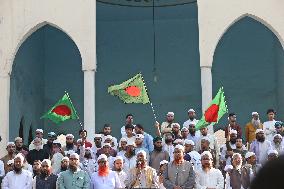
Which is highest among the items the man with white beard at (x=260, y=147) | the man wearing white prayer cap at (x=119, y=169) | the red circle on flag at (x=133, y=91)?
the red circle on flag at (x=133, y=91)

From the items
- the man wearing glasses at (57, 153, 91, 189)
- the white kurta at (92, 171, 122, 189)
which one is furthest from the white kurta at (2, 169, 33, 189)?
the white kurta at (92, 171, 122, 189)

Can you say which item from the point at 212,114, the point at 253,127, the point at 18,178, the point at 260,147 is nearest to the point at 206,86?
the point at 253,127

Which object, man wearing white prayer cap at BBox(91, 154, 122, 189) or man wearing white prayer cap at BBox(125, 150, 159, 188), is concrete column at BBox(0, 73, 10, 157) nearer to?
man wearing white prayer cap at BBox(91, 154, 122, 189)

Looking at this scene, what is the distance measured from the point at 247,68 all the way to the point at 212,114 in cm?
818

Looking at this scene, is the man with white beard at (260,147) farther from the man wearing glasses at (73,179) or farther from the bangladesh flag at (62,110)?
the bangladesh flag at (62,110)

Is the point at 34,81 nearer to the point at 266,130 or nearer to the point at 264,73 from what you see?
the point at 264,73

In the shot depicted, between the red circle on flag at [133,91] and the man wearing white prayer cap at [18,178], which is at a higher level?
the red circle on flag at [133,91]

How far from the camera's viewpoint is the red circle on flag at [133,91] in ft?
37.4

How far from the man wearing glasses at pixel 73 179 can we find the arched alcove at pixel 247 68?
1031 cm

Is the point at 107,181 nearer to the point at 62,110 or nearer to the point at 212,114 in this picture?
the point at 212,114

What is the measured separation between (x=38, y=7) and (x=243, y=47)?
7759 mm

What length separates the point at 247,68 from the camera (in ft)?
60.6

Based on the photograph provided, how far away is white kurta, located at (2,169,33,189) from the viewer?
28.2ft

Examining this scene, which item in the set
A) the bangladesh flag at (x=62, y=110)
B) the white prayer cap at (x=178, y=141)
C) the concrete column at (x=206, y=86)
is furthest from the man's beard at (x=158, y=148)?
the concrete column at (x=206, y=86)
